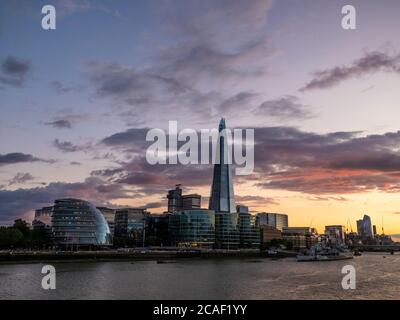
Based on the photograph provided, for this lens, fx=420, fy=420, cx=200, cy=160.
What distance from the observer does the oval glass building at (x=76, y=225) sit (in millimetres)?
168000

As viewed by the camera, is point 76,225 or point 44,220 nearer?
point 76,225

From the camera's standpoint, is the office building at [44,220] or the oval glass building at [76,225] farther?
the office building at [44,220]

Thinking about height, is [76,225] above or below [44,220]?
below

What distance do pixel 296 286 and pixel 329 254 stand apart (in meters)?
103

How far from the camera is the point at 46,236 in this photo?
166000mm

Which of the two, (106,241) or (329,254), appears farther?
(106,241)

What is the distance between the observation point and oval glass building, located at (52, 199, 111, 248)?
6614 inches

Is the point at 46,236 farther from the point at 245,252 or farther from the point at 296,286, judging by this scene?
the point at 296,286

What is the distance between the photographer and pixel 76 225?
16938 cm

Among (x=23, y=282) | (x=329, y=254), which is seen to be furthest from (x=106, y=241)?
(x=23, y=282)

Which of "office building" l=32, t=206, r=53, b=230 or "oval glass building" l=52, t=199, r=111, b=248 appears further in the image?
"office building" l=32, t=206, r=53, b=230
